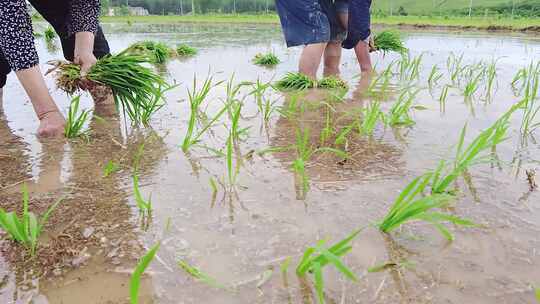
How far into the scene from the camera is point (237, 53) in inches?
219

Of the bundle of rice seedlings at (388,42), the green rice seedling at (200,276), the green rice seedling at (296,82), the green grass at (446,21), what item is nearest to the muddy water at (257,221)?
the green rice seedling at (200,276)

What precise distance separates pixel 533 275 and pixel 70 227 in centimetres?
113

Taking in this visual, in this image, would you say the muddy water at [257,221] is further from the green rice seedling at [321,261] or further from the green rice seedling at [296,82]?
the green rice seedling at [296,82]

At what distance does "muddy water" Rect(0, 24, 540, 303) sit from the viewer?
83 cm

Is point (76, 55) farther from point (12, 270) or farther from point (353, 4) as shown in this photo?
point (353, 4)

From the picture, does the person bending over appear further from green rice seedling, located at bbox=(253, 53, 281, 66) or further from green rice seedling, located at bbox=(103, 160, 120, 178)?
green rice seedling, located at bbox=(103, 160, 120, 178)

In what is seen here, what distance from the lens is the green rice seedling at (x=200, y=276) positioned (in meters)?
0.83

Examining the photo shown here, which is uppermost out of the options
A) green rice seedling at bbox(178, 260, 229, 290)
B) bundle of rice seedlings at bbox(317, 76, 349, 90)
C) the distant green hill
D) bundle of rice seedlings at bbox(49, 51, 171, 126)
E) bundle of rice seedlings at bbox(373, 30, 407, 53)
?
the distant green hill

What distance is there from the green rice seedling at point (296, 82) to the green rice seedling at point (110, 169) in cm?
175

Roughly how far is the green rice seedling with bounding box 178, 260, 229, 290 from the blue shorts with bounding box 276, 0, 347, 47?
250cm

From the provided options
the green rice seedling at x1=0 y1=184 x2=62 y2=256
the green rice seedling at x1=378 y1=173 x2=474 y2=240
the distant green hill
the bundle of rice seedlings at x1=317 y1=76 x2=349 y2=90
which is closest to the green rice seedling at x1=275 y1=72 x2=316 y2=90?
the bundle of rice seedlings at x1=317 y1=76 x2=349 y2=90

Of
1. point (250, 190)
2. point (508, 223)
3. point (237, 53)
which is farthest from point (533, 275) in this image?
point (237, 53)

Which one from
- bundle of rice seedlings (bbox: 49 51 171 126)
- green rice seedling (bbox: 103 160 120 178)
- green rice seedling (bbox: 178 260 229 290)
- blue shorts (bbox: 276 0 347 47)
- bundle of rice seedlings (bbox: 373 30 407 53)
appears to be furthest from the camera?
bundle of rice seedlings (bbox: 373 30 407 53)

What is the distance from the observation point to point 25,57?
1.85 metres
